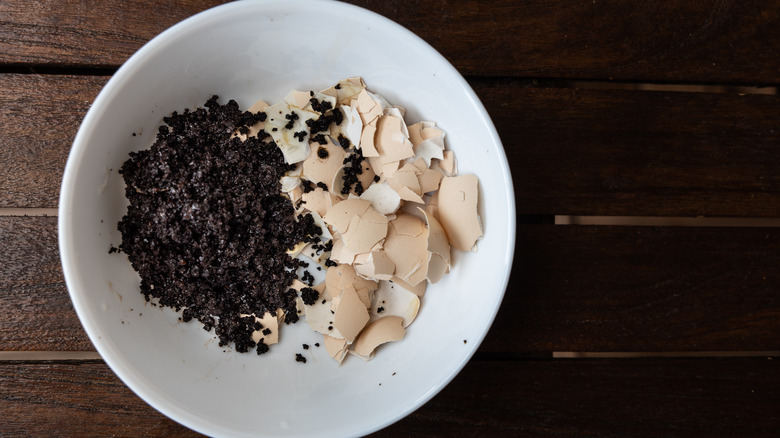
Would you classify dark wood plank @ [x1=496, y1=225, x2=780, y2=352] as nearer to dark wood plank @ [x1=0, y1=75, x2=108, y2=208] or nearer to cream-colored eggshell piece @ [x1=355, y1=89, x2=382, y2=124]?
cream-colored eggshell piece @ [x1=355, y1=89, x2=382, y2=124]

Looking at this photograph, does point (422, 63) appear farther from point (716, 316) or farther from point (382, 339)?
point (716, 316)

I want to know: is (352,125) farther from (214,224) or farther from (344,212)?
(214,224)

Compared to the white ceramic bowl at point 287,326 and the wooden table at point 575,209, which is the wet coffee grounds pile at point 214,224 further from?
the wooden table at point 575,209

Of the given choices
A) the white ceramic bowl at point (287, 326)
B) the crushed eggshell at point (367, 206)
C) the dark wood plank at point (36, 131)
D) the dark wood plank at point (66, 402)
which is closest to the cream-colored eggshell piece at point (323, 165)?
the crushed eggshell at point (367, 206)

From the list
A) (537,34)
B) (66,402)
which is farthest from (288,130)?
(66,402)

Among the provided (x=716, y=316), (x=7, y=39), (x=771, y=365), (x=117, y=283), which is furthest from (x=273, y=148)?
(x=771, y=365)

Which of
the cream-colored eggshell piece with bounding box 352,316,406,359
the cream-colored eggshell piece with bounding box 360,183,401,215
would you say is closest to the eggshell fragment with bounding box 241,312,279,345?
the cream-colored eggshell piece with bounding box 352,316,406,359

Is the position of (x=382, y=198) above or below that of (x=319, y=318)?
above
